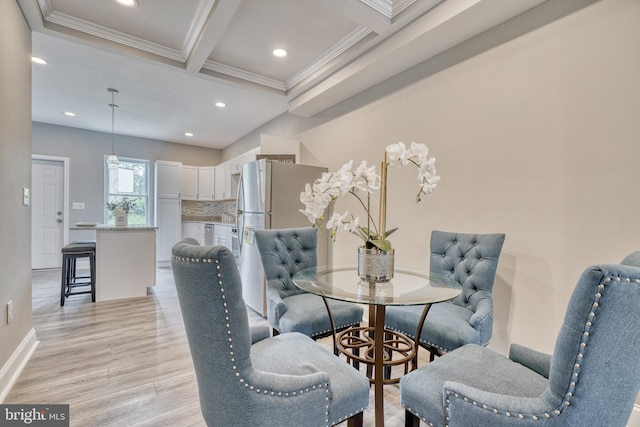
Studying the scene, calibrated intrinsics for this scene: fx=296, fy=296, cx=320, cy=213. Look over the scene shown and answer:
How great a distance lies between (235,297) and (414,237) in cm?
210

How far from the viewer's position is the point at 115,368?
2.12 meters

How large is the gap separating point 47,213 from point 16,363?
4456 mm

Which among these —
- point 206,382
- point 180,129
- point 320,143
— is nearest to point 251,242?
point 320,143

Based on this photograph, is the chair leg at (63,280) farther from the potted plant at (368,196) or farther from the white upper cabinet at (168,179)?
the potted plant at (368,196)

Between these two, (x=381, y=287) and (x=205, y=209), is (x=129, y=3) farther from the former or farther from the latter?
(x=205, y=209)

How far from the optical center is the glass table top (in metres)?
1.31

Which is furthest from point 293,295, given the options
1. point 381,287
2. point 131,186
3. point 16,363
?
point 131,186

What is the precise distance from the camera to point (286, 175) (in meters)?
3.28

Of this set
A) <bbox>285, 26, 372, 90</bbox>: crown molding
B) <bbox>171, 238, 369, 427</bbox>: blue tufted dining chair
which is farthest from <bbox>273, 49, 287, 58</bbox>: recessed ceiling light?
<bbox>171, 238, 369, 427</bbox>: blue tufted dining chair

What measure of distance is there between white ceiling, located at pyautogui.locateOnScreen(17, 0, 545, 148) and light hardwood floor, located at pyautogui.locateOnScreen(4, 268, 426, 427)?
8.28 feet

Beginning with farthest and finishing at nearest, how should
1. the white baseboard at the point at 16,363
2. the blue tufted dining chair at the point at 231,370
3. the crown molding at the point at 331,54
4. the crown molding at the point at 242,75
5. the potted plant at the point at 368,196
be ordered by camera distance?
the crown molding at the point at 242,75
the crown molding at the point at 331,54
the white baseboard at the point at 16,363
the potted plant at the point at 368,196
the blue tufted dining chair at the point at 231,370

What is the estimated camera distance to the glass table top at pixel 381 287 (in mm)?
1312

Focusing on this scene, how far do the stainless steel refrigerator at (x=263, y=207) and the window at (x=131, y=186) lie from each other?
149 inches

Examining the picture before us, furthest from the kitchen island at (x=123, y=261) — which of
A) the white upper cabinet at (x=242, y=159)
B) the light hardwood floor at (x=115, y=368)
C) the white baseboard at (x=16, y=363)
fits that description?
the white upper cabinet at (x=242, y=159)
